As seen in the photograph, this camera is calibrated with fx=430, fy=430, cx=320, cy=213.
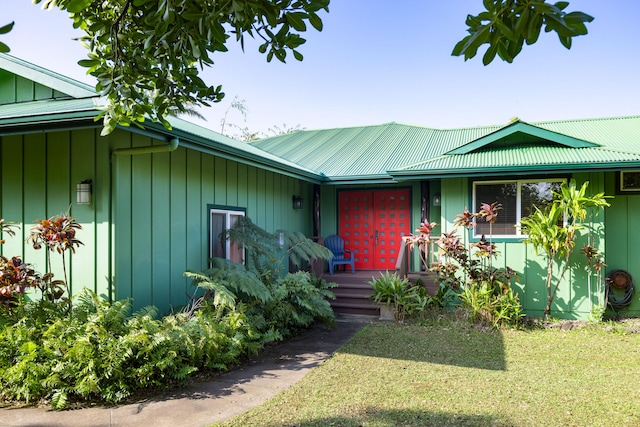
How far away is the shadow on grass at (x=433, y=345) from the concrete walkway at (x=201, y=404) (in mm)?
871

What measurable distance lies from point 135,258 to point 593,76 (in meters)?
9.84

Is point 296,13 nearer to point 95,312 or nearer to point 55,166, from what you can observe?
point 95,312

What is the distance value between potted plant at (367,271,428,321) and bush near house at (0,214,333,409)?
9.35 ft

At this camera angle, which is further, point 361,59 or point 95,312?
point 361,59

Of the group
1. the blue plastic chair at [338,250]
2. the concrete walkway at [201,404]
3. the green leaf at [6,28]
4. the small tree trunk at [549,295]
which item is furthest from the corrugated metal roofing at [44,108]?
the small tree trunk at [549,295]

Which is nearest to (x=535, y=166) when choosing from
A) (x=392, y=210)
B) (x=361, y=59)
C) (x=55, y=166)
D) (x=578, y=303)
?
(x=578, y=303)

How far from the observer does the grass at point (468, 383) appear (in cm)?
346

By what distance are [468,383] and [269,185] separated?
5340 mm

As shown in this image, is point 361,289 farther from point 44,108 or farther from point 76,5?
point 76,5

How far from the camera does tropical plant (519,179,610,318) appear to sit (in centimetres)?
669

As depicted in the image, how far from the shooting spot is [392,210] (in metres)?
9.98

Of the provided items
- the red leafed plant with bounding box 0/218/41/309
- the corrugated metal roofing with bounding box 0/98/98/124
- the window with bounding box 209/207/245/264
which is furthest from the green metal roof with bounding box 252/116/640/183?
the red leafed plant with bounding box 0/218/41/309

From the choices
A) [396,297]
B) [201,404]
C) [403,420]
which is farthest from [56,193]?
[396,297]

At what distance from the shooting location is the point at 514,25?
1.76 m
